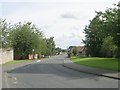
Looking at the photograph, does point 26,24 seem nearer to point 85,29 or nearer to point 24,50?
point 24,50

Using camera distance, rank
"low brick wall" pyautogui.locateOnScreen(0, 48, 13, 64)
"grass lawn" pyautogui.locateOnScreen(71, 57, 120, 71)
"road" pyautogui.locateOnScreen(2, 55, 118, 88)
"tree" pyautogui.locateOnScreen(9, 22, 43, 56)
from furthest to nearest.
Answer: "tree" pyautogui.locateOnScreen(9, 22, 43, 56) → "low brick wall" pyautogui.locateOnScreen(0, 48, 13, 64) → "grass lawn" pyautogui.locateOnScreen(71, 57, 120, 71) → "road" pyautogui.locateOnScreen(2, 55, 118, 88)

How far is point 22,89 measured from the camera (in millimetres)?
16953

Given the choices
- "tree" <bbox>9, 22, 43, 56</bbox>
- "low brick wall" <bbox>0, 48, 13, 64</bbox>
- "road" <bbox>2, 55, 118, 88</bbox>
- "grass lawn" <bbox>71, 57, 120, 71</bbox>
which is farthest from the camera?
"tree" <bbox>9, 22, 43, 56</bbox>

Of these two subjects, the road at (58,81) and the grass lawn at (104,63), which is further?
the grass lawn at (104,63)

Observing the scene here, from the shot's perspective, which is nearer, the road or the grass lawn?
the road

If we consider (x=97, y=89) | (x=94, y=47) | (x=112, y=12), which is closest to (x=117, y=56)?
(x=112, y=12)

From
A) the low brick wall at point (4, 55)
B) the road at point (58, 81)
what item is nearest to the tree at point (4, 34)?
the low brick wall at point (4, 55)

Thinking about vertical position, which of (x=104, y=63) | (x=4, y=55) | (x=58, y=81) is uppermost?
(x=4, y=55)

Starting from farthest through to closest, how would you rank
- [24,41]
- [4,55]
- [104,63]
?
[24,41] → [4,55] → [104,63]

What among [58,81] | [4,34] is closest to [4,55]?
[4,34]

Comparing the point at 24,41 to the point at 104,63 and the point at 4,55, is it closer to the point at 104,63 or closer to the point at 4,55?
the point at 4,55

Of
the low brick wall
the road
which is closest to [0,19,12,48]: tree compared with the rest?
the low brick wall

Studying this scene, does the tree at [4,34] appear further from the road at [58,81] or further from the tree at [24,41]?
the road at [58,81]

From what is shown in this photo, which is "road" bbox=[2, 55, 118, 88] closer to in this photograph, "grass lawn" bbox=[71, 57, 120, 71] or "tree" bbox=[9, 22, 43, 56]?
"grass lawn" bbox=[71, 57, 120, 71]
